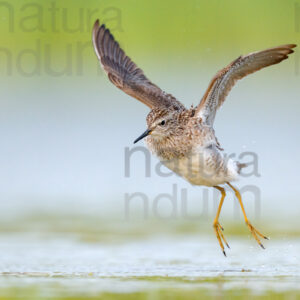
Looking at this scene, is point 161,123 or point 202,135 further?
point 161,123

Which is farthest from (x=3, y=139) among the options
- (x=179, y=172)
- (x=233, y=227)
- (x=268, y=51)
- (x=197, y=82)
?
(x=268, y=51)

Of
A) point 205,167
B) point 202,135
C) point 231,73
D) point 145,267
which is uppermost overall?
point 231,73

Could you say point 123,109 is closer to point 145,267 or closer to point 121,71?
point 121,71

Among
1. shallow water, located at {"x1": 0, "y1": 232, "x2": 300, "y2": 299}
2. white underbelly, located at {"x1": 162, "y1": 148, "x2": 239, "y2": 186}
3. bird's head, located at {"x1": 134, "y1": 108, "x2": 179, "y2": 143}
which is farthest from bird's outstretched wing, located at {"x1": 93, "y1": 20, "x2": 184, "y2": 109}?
shallow water, located at {"x1": 0, "y1": 232, "x2": 300, "y2": 299}

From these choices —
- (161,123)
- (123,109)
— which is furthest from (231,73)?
(123,109)

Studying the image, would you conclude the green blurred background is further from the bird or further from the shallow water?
the bird

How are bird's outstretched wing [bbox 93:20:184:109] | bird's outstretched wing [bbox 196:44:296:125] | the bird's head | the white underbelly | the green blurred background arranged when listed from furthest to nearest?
the green blurred background, bird's outstretched wing [bbox 93:20:184:109], the bird's head, the white underbelly, bird's outstretched wing [bbox 196:44:296:125]
